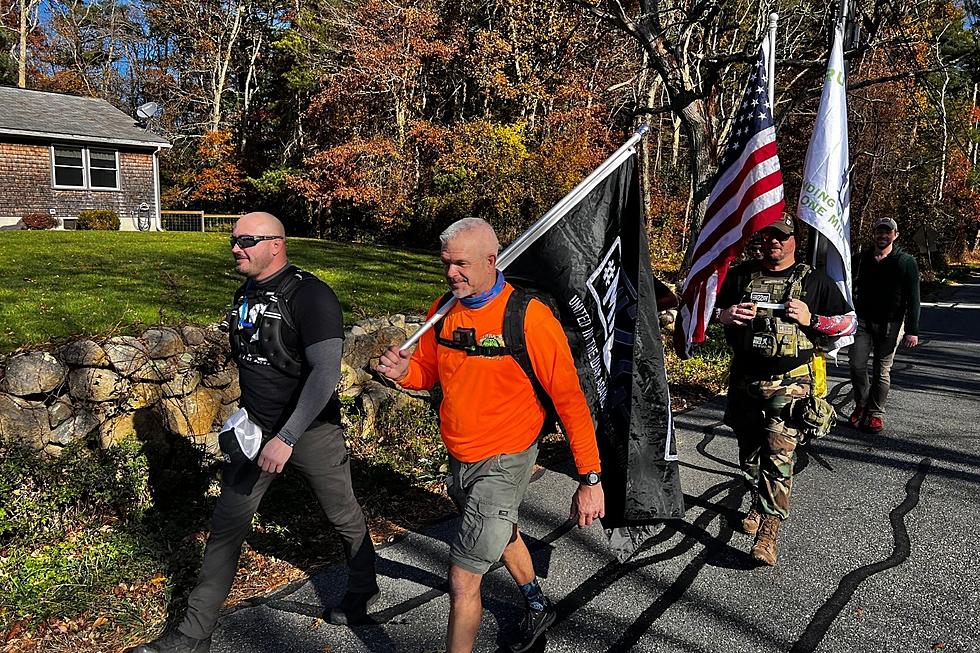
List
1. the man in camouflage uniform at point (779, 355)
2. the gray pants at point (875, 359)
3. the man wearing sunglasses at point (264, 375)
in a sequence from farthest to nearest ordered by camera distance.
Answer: the gray pants at point (875, 359) < the man in camouflage uniform at point (779, 355) < the man wearing sunglasses at point (264, 375)

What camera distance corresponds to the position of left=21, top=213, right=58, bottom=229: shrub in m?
22.1

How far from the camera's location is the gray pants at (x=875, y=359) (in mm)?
6902

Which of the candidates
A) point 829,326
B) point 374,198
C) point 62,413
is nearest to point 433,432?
point 62,413

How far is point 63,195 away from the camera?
23547mm

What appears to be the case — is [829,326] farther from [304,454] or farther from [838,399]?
[838,399]

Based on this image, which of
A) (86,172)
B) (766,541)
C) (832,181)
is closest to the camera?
(766,541)

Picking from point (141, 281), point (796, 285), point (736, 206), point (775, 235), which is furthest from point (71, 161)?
point (796, 285)

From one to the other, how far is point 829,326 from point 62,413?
501cm

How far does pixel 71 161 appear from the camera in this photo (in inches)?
937

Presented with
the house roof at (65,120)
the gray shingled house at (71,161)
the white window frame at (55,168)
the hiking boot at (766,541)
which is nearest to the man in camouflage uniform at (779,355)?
the hiking boot at (766,541)

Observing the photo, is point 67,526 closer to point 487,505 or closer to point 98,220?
point 487,505

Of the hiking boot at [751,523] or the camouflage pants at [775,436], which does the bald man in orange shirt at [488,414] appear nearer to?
the camouflage pants at [775,436]

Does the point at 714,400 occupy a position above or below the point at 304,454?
below

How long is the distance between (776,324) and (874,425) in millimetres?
3333
